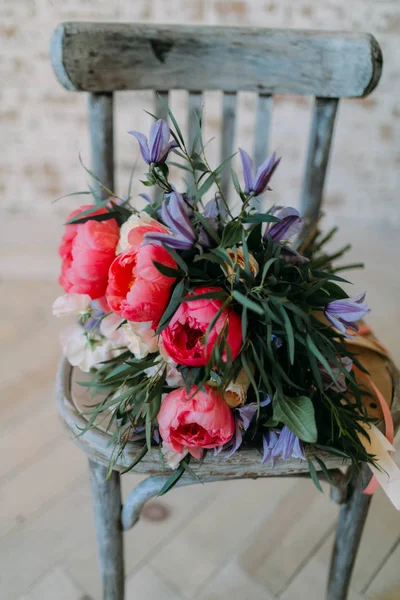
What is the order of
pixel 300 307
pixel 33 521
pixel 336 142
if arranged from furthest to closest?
1. pixel 336 142
2. pixel 33 521
3. pixel 300 307

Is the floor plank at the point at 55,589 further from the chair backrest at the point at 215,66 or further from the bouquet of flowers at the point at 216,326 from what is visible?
the chair backrest at the point at 215,66

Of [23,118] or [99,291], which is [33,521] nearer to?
[99,291]

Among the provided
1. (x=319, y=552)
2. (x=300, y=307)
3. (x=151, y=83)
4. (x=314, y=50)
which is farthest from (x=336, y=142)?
(x=300, y=307)

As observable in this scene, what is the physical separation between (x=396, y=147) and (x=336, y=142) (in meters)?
0.20

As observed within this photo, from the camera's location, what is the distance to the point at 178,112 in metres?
1.76

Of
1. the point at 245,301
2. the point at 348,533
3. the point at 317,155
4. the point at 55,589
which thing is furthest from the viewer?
the point at 55,589

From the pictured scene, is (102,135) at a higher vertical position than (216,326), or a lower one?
higher

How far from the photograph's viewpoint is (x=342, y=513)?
846 millimetres

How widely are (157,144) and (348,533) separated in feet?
2.16

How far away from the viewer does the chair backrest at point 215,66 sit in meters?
0.86

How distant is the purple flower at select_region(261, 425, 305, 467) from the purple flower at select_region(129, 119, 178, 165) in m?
0.32

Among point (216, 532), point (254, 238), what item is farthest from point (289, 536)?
point (254, 238)

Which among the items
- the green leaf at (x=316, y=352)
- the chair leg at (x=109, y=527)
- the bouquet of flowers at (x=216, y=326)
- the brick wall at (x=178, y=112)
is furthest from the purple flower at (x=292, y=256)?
the brick wall at (x=178, y=112)

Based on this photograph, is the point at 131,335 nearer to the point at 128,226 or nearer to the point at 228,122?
the point at 128,226
